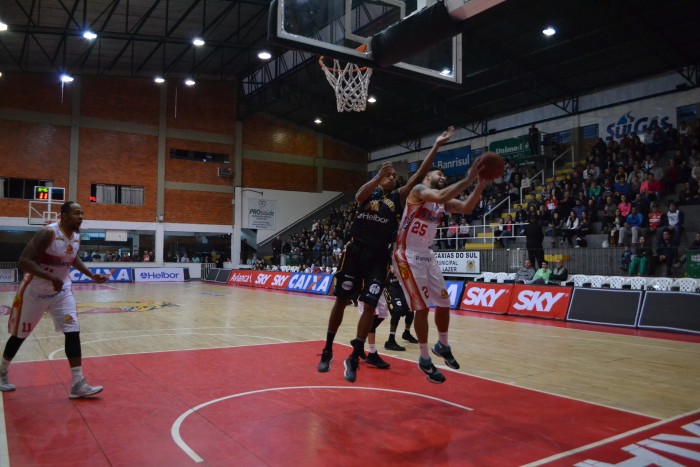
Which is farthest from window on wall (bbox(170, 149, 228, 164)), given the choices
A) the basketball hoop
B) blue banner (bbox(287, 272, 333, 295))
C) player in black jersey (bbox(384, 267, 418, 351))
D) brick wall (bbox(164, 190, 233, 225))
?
player in black jersey (bbox(384, 267, 418, 351))

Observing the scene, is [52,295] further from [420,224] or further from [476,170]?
[476,170]

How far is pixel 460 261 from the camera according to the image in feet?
62.8

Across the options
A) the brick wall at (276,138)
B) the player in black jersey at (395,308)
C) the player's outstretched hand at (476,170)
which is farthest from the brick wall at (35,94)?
the player's outstretched hand at (476,170)

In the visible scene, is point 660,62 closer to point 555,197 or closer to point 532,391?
point 555,197

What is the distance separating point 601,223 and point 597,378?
510 inches

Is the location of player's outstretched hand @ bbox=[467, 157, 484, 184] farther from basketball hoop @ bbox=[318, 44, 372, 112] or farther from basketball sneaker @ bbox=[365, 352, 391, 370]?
basketball hoop @ bbox=[318, 44, 372, 112]

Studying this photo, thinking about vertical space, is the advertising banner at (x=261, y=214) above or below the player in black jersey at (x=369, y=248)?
above

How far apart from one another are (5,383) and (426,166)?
15.6ft

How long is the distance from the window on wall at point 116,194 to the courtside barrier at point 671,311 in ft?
Answer: 86.1

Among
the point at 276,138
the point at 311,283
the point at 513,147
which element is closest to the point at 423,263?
the point at 311,283

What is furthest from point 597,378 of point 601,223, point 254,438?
point 601,223

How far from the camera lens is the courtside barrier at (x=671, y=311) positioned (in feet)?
32.8

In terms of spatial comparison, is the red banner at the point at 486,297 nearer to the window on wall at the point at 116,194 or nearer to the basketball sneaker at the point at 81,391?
the basketball sneaker at the point at 81,391

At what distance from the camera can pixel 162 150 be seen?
30.2 m
